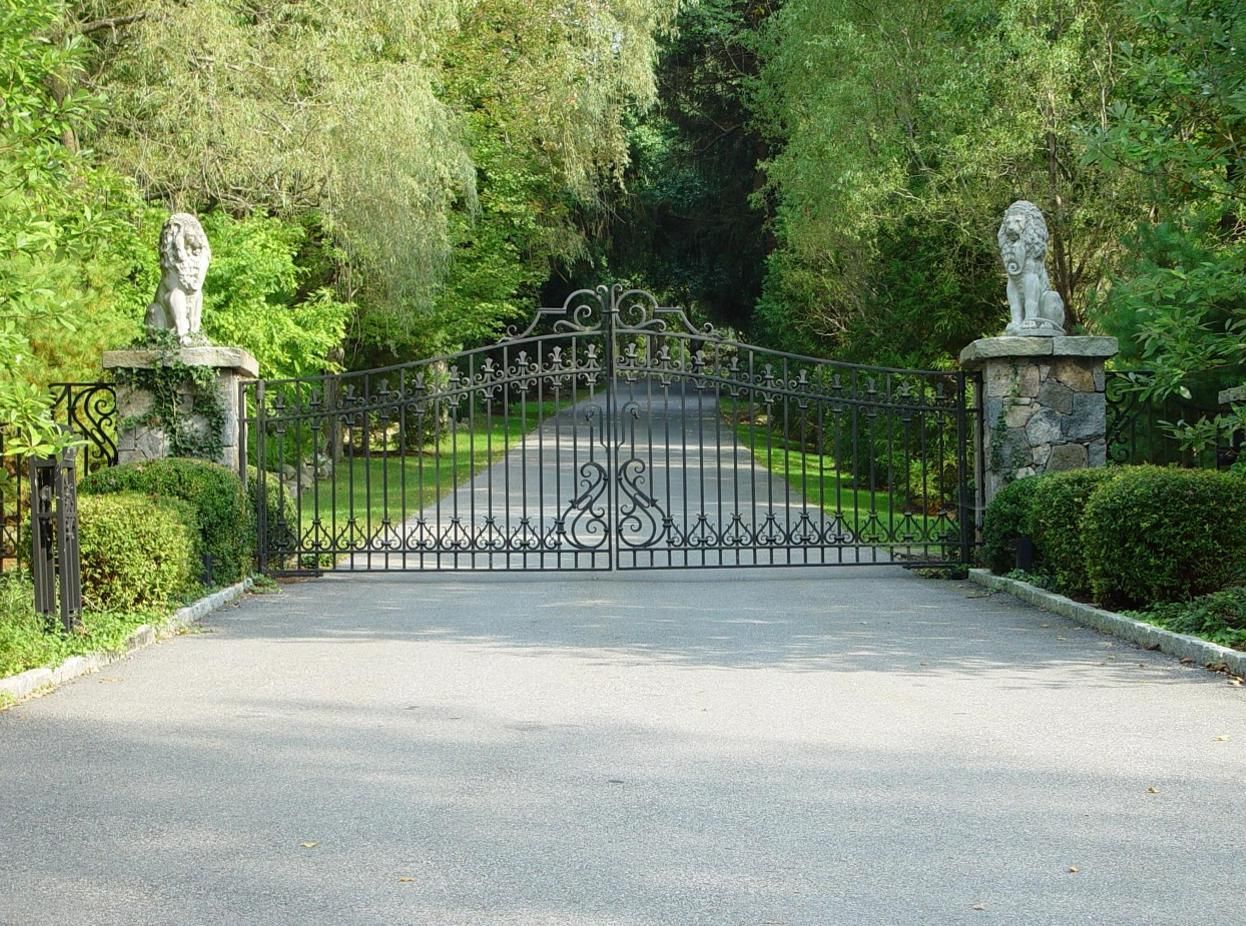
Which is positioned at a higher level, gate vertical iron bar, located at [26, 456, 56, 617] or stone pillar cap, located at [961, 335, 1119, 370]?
stone pillar cap, located at [961, 335, 1119, 370]

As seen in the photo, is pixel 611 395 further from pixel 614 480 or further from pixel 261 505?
pixel 261 505

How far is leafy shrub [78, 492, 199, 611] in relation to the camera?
10930 mm

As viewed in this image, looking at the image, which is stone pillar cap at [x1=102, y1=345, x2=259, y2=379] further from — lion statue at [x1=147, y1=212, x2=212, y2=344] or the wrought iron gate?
the wrought iron gate

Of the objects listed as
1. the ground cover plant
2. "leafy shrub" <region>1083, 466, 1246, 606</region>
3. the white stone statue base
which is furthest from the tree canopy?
the ground cover plant

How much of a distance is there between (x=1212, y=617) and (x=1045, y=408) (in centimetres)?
500

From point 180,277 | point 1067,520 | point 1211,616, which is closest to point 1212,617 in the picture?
point 1211,616

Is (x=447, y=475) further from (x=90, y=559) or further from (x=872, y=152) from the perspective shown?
(x=90, y=559)

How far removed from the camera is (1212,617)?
9977 millimetres

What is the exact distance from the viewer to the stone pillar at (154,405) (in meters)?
14.5

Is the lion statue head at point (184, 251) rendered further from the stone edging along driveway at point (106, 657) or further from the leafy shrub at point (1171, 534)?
the leafy shrub at point (1171, 534)

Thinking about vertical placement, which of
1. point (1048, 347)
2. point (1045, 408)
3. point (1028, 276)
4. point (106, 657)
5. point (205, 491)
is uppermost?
point (1028, 276)

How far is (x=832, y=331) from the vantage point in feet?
117

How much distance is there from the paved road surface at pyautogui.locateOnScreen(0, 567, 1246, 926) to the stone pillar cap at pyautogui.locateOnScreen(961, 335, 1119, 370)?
4354 mm

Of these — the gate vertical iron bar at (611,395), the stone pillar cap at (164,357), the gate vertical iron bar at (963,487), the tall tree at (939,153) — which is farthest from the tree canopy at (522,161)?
the gate vertical iron bar at (611,395)
